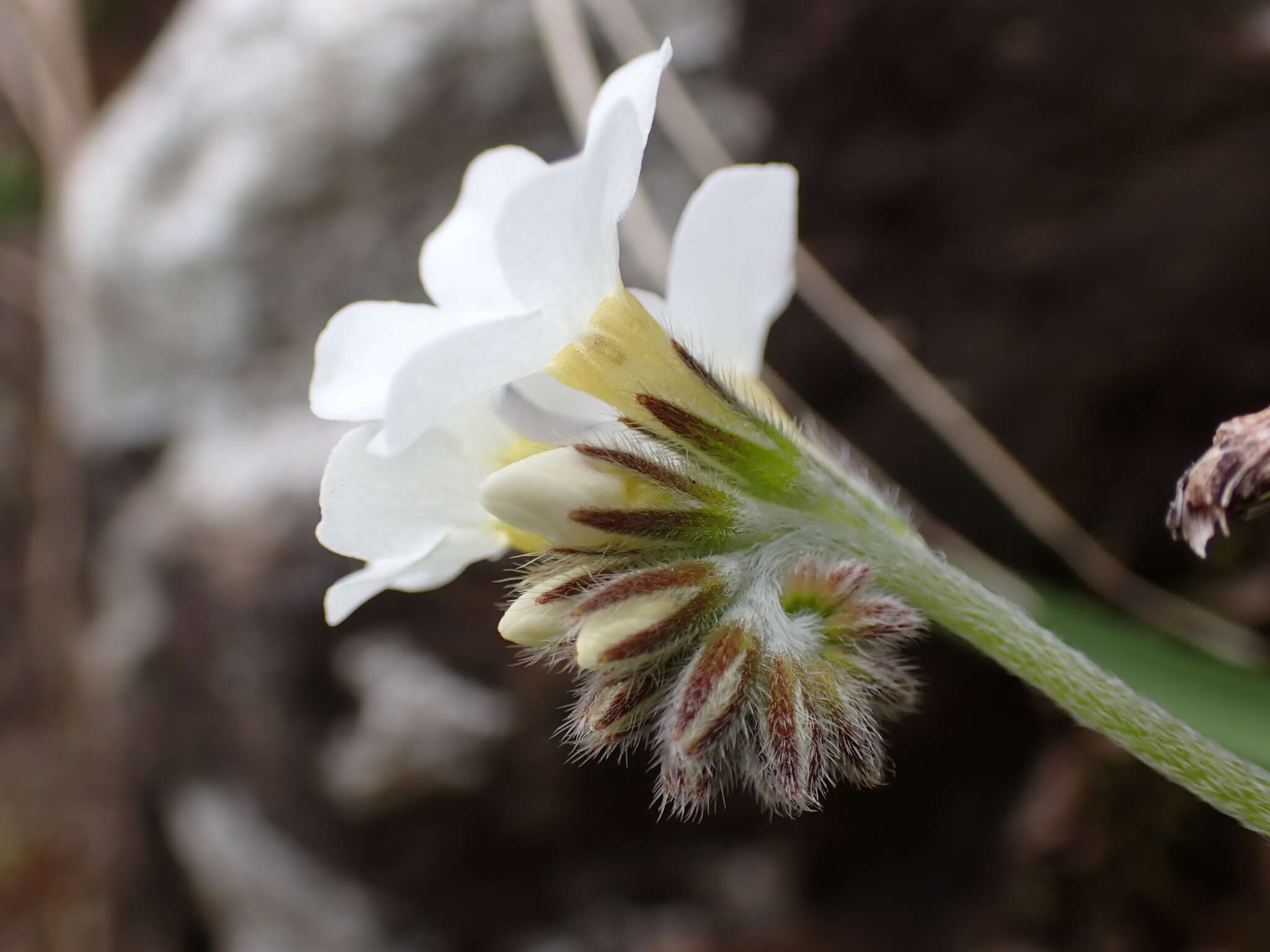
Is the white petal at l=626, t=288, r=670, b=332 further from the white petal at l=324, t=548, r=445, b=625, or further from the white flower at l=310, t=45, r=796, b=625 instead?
the white petal at l=324, t=548, r=445, b=625

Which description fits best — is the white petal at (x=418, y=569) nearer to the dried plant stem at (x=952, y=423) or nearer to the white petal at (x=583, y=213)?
the white petal at (x=583, y=213)

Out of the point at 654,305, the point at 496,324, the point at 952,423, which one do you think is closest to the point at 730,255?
the point at 654,305

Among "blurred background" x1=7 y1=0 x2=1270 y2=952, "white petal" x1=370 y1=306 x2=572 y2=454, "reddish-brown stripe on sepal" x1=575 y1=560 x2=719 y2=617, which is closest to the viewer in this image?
"white petal" x1=370 y1=306 x2=572 y2=454

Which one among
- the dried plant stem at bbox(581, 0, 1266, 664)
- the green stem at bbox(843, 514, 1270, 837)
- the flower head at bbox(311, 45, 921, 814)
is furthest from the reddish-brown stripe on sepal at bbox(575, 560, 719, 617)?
the dried plant stem at bbox(581, 0, 1266, 664)

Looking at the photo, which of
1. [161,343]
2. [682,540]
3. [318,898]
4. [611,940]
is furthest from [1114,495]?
[161,343]

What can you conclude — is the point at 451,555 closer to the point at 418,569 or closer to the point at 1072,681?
the point at 418,569

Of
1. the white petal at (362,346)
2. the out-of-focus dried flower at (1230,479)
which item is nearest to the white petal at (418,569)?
the white petal at (362,346)
